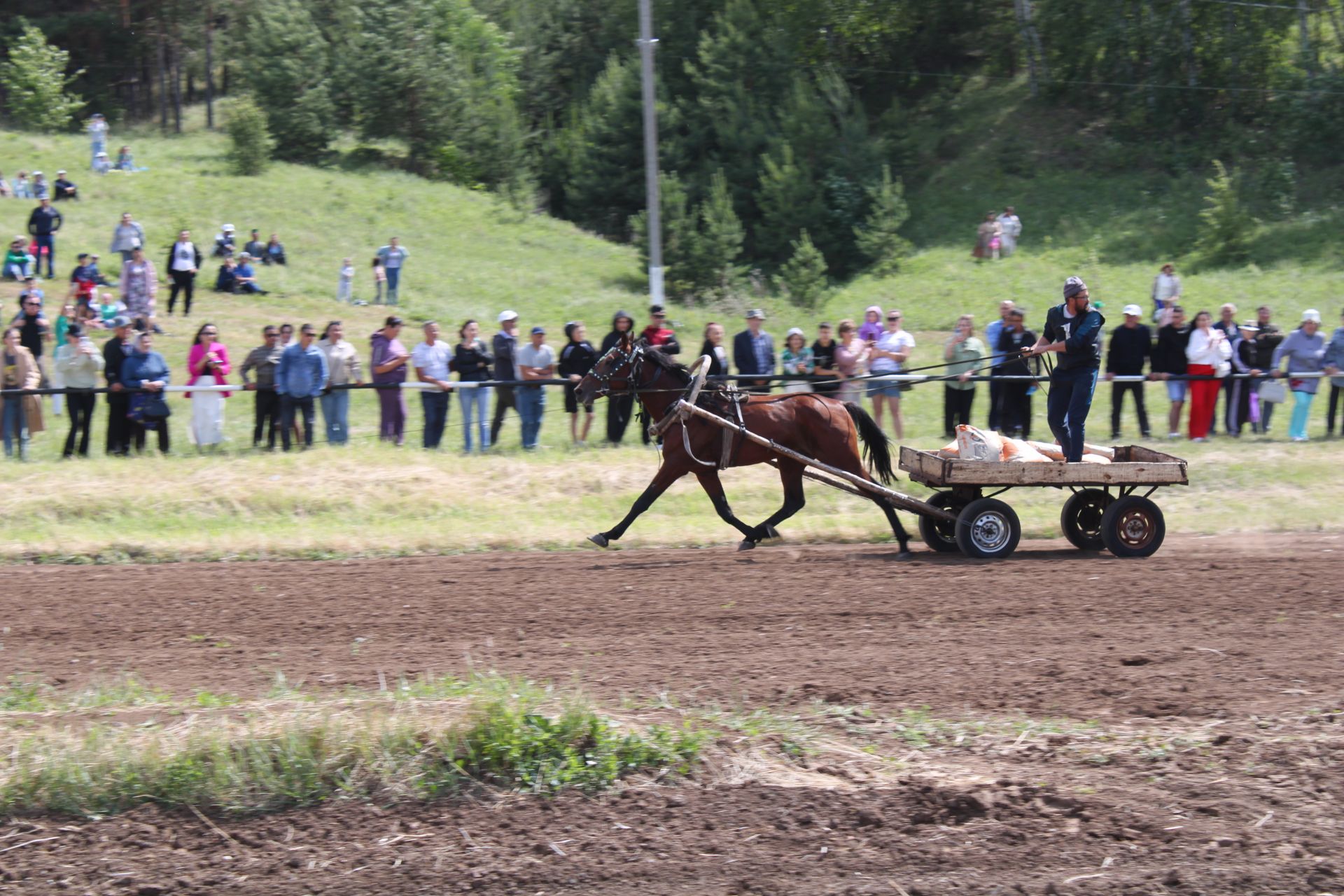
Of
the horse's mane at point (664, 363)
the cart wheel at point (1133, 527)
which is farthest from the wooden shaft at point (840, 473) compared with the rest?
the cart wheel at point (1133, 527)

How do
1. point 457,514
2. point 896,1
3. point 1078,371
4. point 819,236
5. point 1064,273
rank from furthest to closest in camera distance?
point 896,1
point 819,236
point 1064,273
point 457,514
point 1078,371

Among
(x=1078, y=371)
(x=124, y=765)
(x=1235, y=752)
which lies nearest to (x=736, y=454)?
(x=1078, y=371)

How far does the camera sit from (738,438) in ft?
39.4

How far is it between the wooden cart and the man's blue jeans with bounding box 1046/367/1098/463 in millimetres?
316

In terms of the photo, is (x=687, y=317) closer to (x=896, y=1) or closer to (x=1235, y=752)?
(x=896, y=1)

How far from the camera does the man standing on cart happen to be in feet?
36.5

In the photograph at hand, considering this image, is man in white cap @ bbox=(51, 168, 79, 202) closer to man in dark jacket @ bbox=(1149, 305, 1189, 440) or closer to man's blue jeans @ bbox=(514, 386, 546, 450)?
man's blue jeans @ bbox=(514, 386, 546, 450)

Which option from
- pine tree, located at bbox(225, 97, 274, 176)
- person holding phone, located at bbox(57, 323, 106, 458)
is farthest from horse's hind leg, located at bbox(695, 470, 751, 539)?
pine tree, located at bbox(225, 97, 274, 176)

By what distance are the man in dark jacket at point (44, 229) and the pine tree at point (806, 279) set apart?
743 inches

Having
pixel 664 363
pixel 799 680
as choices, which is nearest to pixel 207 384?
pixel 664 363

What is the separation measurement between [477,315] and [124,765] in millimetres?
28589

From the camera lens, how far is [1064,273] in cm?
3844

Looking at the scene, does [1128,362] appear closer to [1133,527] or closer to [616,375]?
[1133,527]

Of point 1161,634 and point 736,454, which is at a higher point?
point 736,454
